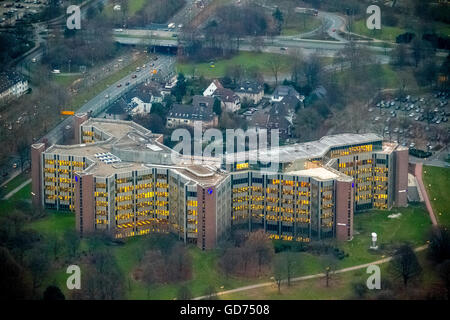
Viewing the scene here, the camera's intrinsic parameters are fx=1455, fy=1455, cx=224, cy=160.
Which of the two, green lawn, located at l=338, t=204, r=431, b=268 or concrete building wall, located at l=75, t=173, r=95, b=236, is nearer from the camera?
green lawn, located at l=338, t=204, r=431, b=268

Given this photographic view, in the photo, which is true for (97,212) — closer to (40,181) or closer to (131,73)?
(40,181)

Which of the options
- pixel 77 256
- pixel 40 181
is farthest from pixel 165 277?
pixel 40 181

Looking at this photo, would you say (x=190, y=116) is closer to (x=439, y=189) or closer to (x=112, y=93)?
(x=112, y=93)

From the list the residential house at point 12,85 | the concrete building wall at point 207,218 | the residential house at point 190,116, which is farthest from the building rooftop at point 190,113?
the concrete building wall at point 207,218

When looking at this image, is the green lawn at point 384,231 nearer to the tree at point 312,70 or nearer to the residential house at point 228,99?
the residential house at point 228,99

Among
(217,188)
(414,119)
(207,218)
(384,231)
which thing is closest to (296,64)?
(414,119)

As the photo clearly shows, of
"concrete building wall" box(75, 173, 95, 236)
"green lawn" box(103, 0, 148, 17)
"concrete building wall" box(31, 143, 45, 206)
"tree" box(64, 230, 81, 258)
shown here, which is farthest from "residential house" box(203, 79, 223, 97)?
"tree" box(64, 230, 81, 258)

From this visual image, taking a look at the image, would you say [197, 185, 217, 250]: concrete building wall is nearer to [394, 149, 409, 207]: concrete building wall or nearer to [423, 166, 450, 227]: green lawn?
[394, 149, 409, 207]: concrete building wall
